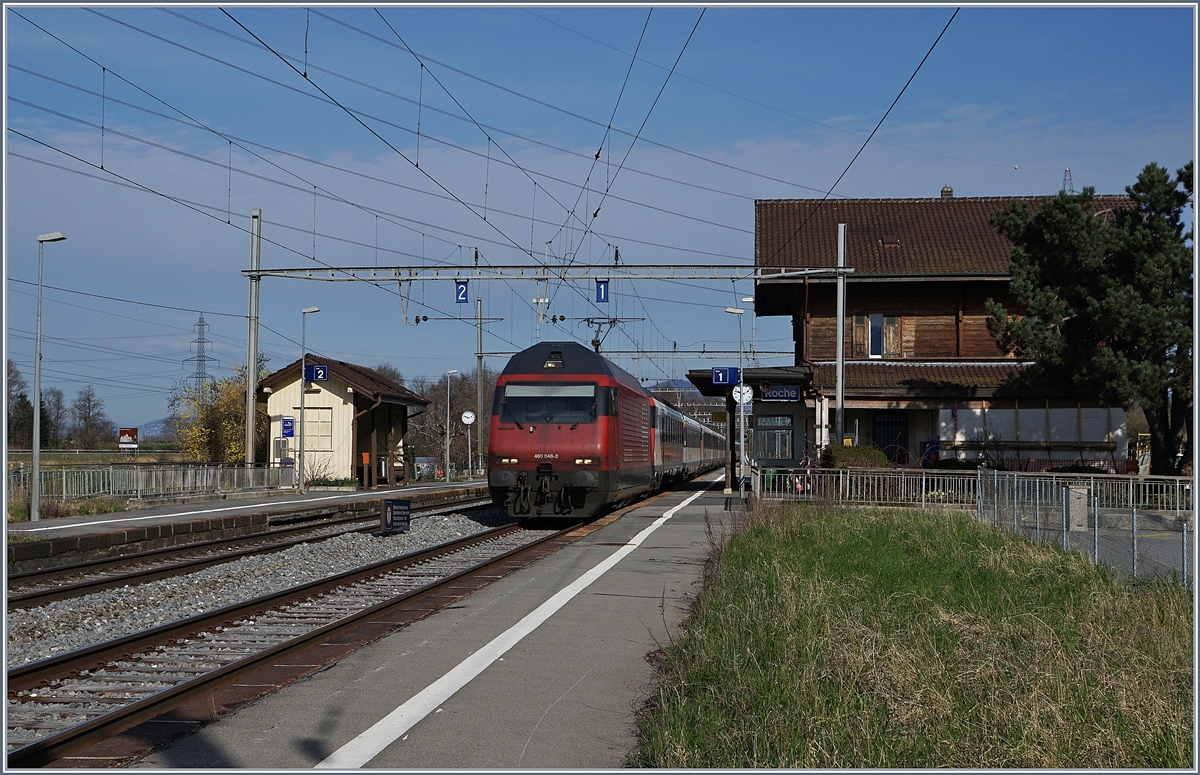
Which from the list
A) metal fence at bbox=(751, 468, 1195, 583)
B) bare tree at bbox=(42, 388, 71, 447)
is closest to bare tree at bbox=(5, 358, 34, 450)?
bare tree at bbox=(42, 388, 71, 447)

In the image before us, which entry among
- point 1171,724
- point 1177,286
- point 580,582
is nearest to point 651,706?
point 1171,724

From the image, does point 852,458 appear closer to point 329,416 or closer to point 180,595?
point 180,595

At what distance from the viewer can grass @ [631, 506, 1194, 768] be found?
532cm

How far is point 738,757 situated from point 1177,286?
2319 centimetres

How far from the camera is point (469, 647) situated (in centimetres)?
877

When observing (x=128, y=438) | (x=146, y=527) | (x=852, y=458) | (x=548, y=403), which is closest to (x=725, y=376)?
(x=852, y=458)

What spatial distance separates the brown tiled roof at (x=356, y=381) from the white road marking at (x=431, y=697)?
104 feet

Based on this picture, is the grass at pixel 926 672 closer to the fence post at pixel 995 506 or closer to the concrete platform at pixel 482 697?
the concrete platform at pixel 482 697

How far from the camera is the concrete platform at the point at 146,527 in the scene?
17.8m

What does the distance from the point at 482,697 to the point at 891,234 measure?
35.1 metres

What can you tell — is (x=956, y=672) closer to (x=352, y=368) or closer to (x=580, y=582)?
(x=580, y=582)

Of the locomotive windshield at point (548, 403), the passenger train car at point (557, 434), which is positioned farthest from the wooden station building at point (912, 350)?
the locomotive windshield at point (548, 403)

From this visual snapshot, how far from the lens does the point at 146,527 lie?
2069 centimetres

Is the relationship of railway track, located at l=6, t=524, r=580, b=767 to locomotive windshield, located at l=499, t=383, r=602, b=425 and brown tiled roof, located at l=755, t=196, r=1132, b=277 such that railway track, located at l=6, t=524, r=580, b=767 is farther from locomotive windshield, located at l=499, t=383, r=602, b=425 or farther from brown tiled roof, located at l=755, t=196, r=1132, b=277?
brown tiled roof, located at l=755, t=196, r=1132, b=277
